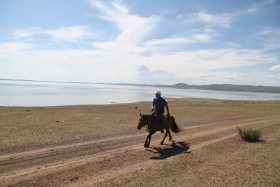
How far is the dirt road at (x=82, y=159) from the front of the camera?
6.39 m

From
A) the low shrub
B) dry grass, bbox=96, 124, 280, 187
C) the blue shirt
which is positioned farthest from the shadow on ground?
the low shrub

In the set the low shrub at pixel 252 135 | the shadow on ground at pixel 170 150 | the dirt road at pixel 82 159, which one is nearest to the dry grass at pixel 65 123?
the dirt road at pixel 82 159

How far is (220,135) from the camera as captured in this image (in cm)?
1258

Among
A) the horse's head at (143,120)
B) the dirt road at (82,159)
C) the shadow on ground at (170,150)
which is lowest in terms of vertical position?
the shadow on ground at (170,150)

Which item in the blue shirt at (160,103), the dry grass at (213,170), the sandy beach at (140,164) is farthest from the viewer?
the blue shirt at (160,103)

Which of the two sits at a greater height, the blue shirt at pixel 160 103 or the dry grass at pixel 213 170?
the blue shirt at pixel 160 103

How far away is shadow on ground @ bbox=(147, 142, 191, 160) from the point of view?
8.69m

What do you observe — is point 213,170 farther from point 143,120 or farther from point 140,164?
point 143,120

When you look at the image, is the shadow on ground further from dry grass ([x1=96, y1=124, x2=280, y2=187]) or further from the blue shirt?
the blue shirt

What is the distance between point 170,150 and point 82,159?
13.8 feet

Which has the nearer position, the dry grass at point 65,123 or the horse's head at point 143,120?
the horse's head at point 143,120

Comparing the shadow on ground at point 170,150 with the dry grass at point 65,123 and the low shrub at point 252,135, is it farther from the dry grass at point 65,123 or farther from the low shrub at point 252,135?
the dry grass at point 65,123

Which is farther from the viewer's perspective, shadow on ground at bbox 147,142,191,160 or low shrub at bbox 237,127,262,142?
low shrub at bbox 237,127,262,142

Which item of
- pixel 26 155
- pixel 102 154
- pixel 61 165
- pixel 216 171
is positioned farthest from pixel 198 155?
pixel 26 155
